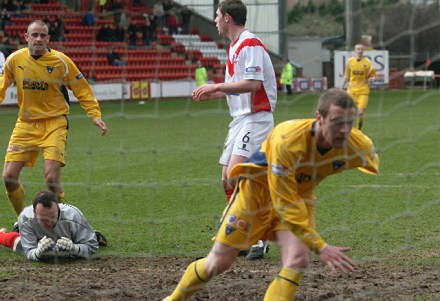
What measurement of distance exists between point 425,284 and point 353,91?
1348cm

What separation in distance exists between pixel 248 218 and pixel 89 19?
2255 centimetres

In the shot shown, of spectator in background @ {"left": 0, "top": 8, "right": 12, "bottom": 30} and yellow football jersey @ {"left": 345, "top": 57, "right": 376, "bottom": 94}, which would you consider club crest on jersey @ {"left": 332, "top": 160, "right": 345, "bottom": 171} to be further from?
spectator in background @ {"left": 0, "top": 8, "right": 12, "bottom": 30}

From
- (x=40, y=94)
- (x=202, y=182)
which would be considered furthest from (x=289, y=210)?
(x=202, y=182)

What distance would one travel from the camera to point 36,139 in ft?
27.4

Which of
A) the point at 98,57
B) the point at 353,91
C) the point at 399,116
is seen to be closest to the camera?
the point at 353,91

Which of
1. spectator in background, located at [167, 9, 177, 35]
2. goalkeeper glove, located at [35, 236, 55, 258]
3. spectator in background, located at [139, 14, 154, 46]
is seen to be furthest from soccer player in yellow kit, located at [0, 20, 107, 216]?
spectator in background, located at [167, 9, 177, 35]

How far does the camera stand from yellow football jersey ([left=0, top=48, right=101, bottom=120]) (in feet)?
27.2

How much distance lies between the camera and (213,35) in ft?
103

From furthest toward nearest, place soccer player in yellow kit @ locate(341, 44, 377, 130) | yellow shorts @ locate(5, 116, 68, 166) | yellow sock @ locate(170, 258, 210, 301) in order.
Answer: soccer player in yellow kit @ locate(341, 44, 377, 130) < yellow shorts @ locate(5, 116, 68, 166) < yellow sock @ locate(170, 258, 210, 301)

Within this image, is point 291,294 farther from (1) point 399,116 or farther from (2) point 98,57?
(2) point 98,57

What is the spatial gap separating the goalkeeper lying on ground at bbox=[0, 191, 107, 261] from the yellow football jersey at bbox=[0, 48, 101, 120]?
4.33ft

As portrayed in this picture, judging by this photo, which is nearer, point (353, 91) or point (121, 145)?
point (121, 145)

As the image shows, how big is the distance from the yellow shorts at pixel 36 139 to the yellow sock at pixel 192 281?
3.15 meters

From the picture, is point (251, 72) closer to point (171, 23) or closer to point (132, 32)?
point (132, 32)
